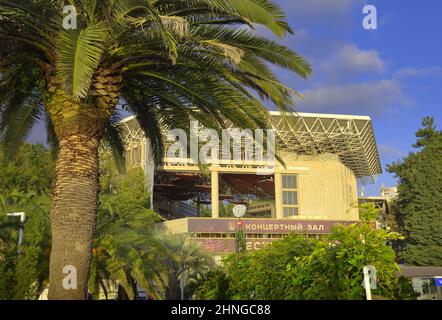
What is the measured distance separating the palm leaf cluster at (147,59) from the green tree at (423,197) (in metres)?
45.5

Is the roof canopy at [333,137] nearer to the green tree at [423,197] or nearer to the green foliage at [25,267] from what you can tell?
the green tree at [423,197]

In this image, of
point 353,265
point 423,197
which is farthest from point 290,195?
point 353,265

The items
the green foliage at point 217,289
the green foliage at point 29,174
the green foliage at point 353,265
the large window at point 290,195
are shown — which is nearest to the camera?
the green foliage at point 353,265

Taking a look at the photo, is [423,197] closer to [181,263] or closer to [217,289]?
[181,263]

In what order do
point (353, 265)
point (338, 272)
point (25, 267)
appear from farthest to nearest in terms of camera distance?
1. point (25, 267)
2. point (338, 272)
3. point (353, 265)

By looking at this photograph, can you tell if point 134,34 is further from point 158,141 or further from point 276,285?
point 276,285

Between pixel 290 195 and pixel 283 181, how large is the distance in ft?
6.97

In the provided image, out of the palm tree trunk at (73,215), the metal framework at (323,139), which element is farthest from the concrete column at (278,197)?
the palm tree trunk at (73,215)

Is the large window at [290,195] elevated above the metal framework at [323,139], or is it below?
below

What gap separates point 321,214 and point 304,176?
5.70m

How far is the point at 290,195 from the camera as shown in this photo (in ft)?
221

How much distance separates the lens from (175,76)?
10.1 m

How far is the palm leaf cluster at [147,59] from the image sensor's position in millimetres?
7938
